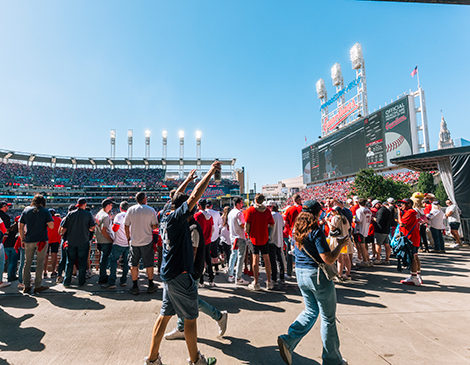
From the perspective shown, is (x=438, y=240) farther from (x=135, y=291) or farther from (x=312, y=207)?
(x=135, y=291)

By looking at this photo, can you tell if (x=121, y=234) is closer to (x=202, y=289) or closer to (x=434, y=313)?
(x=202, y=289)

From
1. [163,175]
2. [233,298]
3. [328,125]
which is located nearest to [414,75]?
[328,125]

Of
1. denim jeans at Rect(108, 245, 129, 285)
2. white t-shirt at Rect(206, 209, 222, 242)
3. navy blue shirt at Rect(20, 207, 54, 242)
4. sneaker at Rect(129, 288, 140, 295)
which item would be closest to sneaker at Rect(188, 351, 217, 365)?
sneaker at Rect(129, 288, 140, 295)

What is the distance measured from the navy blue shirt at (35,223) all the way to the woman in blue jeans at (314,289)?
4819 mm

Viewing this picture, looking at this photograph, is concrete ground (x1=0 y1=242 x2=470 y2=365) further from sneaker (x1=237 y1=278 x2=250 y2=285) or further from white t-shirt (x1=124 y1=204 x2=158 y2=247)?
white t-shirt (x1=124 y1=204 x2=158 y2=247)

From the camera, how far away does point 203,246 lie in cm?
288

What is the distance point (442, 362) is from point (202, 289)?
3.70 metres

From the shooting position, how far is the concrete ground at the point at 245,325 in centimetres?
257

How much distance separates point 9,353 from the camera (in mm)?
2625

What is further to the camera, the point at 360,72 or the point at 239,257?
the point at 360,72

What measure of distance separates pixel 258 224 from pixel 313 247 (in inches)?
97.4

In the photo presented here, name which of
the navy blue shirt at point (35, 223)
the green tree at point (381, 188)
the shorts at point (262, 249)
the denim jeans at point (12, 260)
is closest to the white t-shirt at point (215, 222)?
the shorts at point (262, 249)

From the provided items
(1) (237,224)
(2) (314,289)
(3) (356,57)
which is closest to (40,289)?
(1) (237,224)

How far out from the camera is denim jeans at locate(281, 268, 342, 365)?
2270 mm
